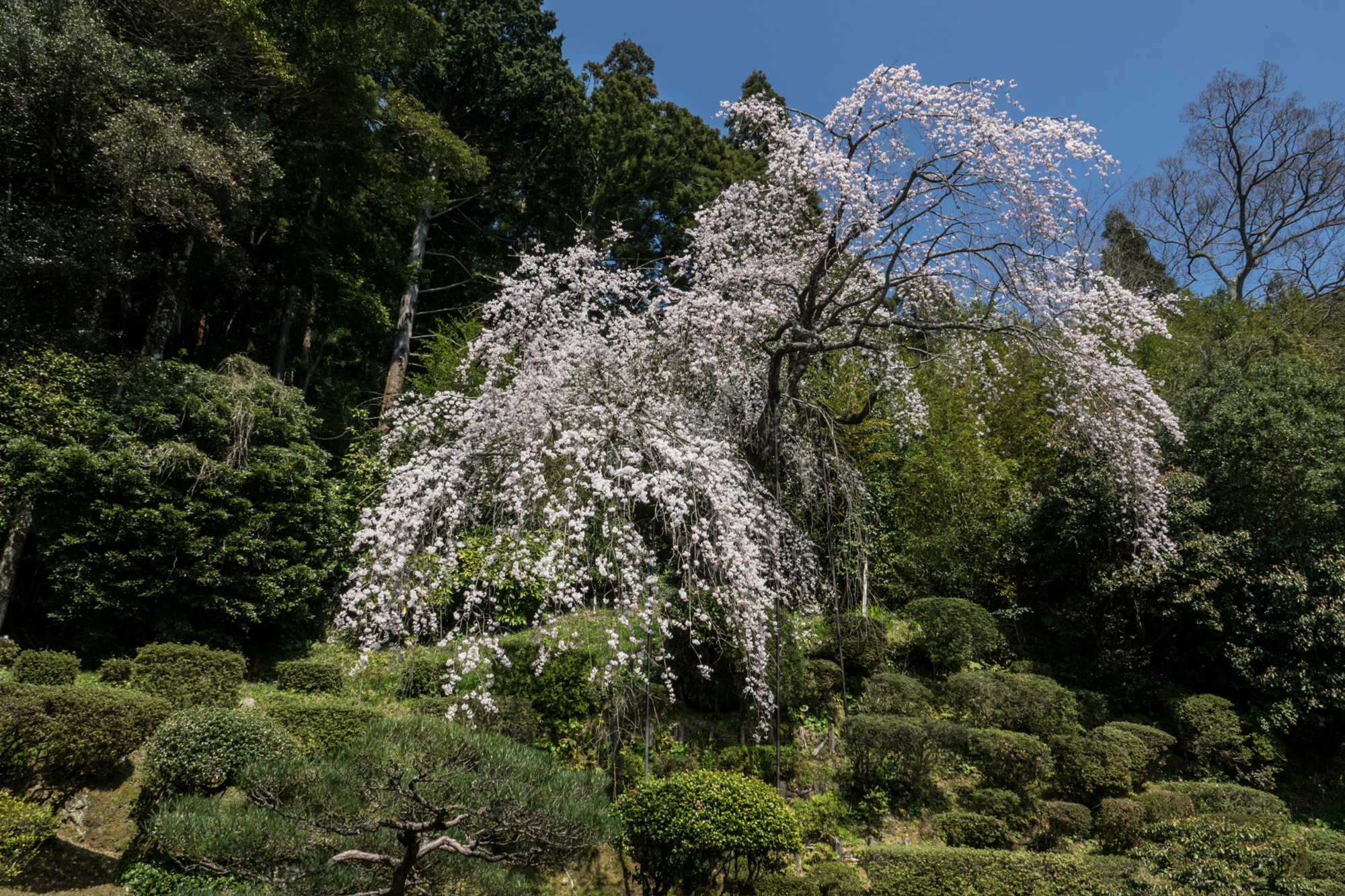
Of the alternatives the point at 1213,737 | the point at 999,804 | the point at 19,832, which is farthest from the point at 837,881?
the point at 19,832

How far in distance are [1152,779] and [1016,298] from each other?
193 inches

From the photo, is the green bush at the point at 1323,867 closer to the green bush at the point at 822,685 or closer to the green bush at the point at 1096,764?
the green bush at the point at 1096,764

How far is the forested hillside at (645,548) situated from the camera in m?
4.35

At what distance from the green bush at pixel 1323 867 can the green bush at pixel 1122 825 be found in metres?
1.01

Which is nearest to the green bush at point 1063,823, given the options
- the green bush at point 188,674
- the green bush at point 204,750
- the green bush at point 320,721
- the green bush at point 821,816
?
the green bush at point 821,816

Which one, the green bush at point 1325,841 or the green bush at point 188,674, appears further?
the green bush at point 188,674

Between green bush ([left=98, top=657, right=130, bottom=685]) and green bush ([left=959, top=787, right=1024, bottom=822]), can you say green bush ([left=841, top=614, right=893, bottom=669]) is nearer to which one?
green bush ([left=959, top=787, right=1024, bottom=822])

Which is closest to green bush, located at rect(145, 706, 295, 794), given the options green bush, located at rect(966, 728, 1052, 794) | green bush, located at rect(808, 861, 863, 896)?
green bush, located at rect(808, 861, 863, 896)

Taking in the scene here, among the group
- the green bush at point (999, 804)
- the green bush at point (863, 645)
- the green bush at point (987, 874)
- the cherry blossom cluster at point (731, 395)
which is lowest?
the green bush at point (987, 874)

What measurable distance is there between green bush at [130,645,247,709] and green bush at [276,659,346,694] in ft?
1.71

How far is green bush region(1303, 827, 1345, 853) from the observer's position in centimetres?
528

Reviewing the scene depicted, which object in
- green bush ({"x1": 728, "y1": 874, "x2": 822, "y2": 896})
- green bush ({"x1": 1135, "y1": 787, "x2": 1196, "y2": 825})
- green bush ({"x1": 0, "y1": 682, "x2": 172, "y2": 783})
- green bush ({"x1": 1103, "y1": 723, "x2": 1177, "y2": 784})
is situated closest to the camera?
green bush ({"x1": 728, "y1": 874, "x2": 822, "y2": 896})

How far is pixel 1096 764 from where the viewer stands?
6309mm

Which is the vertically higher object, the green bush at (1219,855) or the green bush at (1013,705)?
the green bush at (1013,705)
